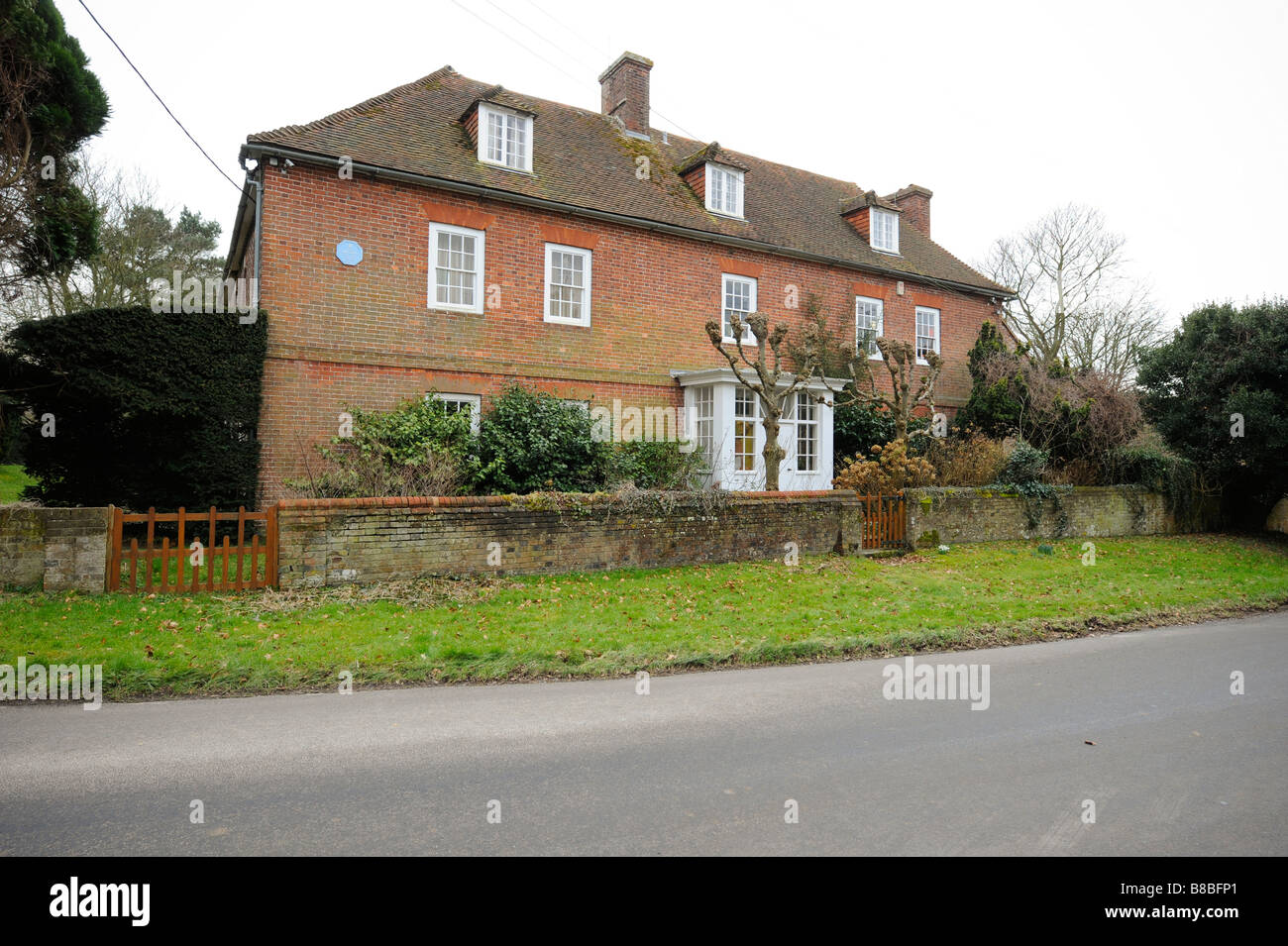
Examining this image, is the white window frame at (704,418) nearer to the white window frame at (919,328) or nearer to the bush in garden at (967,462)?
the bush in garden at (967,462)

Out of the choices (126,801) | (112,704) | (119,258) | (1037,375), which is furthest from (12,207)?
(1037,375)

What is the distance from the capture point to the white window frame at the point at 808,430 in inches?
783

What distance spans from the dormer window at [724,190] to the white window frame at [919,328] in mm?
7047

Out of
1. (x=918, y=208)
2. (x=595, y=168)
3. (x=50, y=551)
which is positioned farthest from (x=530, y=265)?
(x=918, y=208)

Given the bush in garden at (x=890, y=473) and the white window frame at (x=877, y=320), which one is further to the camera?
the white window frame at (x=877, y=320)

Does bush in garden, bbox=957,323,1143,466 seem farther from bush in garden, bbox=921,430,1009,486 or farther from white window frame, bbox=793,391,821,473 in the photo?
white window frame, bbox=793,391,821,473

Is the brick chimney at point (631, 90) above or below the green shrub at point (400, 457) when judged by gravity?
above

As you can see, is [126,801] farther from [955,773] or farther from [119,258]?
[119,258]

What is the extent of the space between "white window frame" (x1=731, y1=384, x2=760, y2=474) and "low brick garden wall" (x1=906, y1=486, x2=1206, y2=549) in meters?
4.50

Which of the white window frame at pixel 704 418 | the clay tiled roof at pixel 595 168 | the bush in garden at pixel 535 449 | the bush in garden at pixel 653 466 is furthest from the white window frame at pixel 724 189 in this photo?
the bush in garden at pixel 535 449

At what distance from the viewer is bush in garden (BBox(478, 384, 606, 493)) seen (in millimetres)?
14688

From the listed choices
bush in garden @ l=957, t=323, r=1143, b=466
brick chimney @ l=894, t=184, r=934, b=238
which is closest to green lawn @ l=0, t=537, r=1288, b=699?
bush in garden @ l=957, t=323, r=1143, b=466
